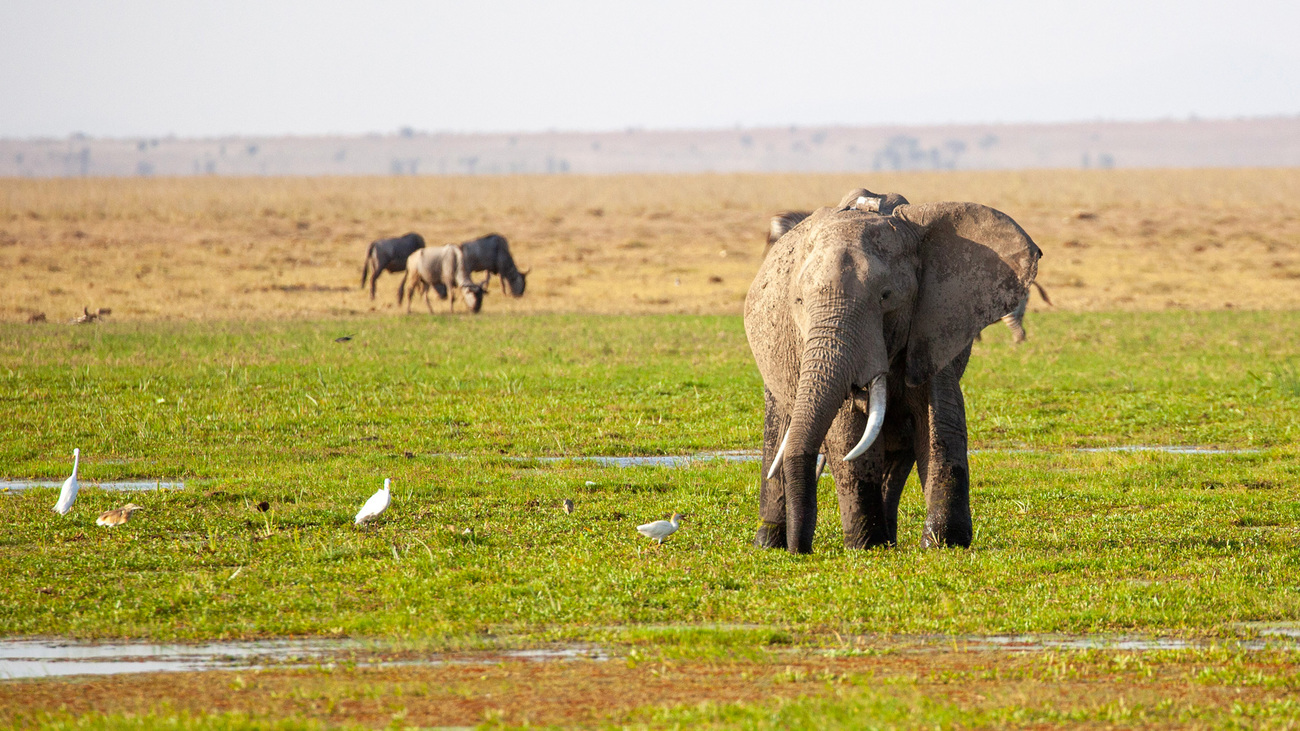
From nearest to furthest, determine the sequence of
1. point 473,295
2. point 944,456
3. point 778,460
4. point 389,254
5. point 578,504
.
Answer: point 778,460 < point 944,456 < point 578,504 < point 473,295 < point 389,254

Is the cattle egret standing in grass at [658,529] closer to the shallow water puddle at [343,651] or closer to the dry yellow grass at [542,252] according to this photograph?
the shallow water puddle at [343,651]

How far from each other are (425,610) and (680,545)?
2.38 metres

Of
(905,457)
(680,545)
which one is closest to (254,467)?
(680,545)

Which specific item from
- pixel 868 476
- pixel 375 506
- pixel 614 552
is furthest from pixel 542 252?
pixel 868 476

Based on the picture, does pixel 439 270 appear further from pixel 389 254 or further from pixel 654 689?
pixel 654 689

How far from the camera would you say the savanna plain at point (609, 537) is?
20.7ft

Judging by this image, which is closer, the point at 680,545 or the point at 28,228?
the point at 680,545

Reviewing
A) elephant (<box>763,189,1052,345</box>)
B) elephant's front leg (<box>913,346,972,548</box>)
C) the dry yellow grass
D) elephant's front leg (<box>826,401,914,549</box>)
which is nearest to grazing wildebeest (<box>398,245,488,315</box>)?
the dry yellow grass

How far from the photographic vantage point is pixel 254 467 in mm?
13188

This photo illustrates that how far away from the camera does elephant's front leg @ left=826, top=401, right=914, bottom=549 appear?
30.1 feet

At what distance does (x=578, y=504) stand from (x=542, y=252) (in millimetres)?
32625

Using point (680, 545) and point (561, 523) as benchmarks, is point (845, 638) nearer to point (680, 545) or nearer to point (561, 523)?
point (680, 545)

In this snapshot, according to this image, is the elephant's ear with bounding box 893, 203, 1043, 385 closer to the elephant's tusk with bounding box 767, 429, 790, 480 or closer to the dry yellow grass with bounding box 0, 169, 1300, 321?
the elephant's tusk with bounding box 767, 429, 790, 480

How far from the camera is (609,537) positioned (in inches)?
397
